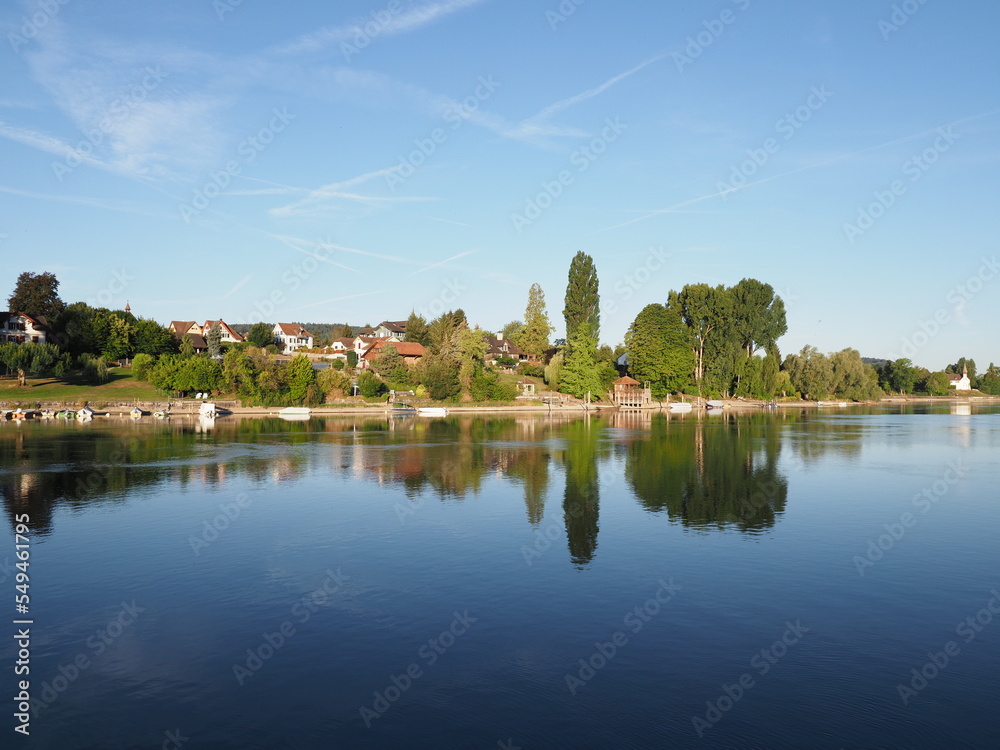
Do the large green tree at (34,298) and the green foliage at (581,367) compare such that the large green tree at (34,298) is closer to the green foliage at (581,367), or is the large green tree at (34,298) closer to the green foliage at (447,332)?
the green foliage at (447,332)

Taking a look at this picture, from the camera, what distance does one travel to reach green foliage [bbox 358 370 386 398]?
94.9 metres

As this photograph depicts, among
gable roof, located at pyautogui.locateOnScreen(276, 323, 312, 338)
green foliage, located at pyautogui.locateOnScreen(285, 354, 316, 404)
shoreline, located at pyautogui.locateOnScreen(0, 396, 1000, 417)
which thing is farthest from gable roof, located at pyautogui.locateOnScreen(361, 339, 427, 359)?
gable roof, located at pyautogui.locateOnScreen(276, 323, 312, 338)

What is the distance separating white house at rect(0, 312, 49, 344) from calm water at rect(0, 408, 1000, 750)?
7086 cm

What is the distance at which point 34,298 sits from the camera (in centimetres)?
9588

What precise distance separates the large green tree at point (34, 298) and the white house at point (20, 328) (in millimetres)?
1228

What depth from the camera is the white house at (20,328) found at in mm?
94125

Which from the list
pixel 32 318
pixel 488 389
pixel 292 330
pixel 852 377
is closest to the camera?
pixel 32 318

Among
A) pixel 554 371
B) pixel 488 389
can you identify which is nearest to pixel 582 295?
pixel 554 371

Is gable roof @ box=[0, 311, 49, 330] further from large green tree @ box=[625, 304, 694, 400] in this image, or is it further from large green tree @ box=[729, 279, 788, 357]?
large green tree @ box=[729, 279, 788, 357]

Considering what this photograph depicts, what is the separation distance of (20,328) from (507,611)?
10195 centimetres

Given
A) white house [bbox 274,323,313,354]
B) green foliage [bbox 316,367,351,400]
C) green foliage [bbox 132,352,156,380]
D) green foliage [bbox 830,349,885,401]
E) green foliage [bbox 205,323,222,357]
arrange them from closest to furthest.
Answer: green foliage [bbox 132,352,156,380] < green foliage [bbox 316,367,351,400] < green foliage [bbox 205,323,222,357] < green foliage [bbox 830,349,885,401] < white house [bbox 274,323,313,354]

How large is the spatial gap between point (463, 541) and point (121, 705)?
1268 centimetres

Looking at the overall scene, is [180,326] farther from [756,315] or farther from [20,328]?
[756,315]

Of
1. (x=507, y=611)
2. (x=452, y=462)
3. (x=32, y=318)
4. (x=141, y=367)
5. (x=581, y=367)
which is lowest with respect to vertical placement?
(x=507, y=611)
